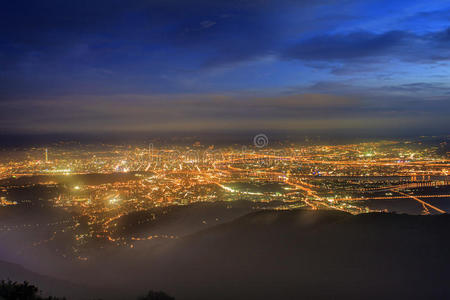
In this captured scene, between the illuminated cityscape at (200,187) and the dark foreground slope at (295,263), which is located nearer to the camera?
the dark foreground slope at (295,263)

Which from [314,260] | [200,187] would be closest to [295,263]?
[314,260]

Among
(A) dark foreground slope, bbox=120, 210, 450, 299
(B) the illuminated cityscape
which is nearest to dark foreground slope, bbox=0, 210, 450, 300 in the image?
(A) dark foreground slope, bbox=120, 210, 450, 299

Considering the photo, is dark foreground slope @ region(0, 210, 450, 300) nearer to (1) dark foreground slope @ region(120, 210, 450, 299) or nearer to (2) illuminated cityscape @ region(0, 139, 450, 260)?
(1) dark foreground slope @ region(120, 210, 450, 299)

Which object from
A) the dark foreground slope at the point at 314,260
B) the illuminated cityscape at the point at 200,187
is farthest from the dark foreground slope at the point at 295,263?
the illuminated cityscape at the point at 200,187

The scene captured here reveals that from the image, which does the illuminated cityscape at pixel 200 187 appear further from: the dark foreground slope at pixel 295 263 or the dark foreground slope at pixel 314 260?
the dark foreground slope at pixel 314 260

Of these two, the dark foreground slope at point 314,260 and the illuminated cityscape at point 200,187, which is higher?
the illuminated cityscape at point 200,187

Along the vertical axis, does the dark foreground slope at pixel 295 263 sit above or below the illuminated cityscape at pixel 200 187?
below

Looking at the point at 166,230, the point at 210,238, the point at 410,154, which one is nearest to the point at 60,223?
the point at 166,230

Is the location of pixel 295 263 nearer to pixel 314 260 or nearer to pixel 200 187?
pixel 314 260
